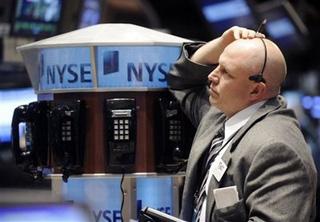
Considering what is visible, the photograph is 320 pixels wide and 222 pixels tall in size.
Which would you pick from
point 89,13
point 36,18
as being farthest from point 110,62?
point 89,13

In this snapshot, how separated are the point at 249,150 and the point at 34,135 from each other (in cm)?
151

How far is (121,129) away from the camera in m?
4.32

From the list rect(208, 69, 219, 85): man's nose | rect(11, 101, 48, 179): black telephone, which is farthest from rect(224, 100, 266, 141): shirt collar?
rect(11, 101, 48, 179): black telephone

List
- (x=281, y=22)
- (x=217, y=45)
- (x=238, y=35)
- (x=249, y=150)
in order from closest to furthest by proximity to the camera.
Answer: (x=249, y=150) → (x=238, y=35) → (x=217, y=45) → (x=281, y=22)

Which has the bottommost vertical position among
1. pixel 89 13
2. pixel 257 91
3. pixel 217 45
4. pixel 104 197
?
pixel 104 197

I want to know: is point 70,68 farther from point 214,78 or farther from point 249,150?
point 249,150

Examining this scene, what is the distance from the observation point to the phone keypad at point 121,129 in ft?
14.2

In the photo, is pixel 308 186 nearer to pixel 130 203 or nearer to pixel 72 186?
pixel 130 203

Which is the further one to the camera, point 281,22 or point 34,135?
point 281,22

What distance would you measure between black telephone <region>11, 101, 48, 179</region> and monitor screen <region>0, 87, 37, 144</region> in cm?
565

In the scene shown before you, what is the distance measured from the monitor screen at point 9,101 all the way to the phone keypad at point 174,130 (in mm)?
5931

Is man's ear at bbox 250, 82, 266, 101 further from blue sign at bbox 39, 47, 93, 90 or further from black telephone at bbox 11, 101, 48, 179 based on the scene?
black telephone at bbox 11, 101, 48, 179

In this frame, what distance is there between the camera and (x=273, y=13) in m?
Result: 12.8

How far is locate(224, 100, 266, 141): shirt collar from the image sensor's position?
3664 mm
